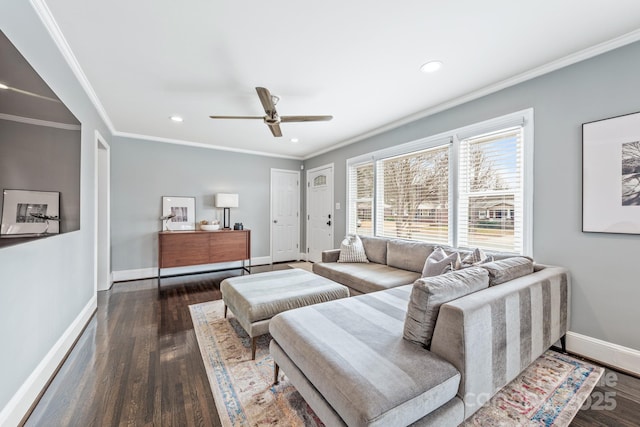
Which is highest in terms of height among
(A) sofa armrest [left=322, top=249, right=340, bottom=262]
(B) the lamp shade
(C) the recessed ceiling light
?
(C) the recessed ceiling light

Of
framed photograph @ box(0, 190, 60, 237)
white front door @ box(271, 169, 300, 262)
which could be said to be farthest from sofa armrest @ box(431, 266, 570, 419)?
white front door @ box(271, 169, 300, 262)

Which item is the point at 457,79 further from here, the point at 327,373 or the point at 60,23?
the point at 60,23

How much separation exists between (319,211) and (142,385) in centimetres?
414

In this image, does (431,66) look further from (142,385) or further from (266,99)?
(142,385)

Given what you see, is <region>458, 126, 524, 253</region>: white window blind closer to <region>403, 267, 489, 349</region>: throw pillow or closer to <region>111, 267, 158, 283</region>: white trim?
<region>403, 267, 489, 349</region>: throw pillow

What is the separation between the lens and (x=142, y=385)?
175 centimetres

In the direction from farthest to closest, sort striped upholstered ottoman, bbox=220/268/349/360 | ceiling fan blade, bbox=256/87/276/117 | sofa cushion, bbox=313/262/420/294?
1. sofa cushion, bbox=313/262/420/294
2. ceiling fan blade, bbox=256/87/276/117
3. striped upholstered ottoman, bbox=220/268/349/360

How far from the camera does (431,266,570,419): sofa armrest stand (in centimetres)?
125

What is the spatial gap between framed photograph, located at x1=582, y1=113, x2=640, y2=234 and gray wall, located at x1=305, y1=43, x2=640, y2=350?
0.18 ft

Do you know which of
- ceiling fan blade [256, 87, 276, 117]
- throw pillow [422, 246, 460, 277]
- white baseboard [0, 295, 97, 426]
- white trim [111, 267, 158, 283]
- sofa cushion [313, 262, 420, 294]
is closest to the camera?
white baseboard [0, 295, 97, 426]

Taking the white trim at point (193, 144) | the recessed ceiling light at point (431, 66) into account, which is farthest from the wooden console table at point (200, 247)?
the recessed ceiling light at point (431, 66)

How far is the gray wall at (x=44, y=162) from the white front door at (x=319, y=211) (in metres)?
3.71

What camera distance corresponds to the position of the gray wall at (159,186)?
4.23 meters

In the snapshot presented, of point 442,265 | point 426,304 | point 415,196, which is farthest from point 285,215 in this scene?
point 426,304
